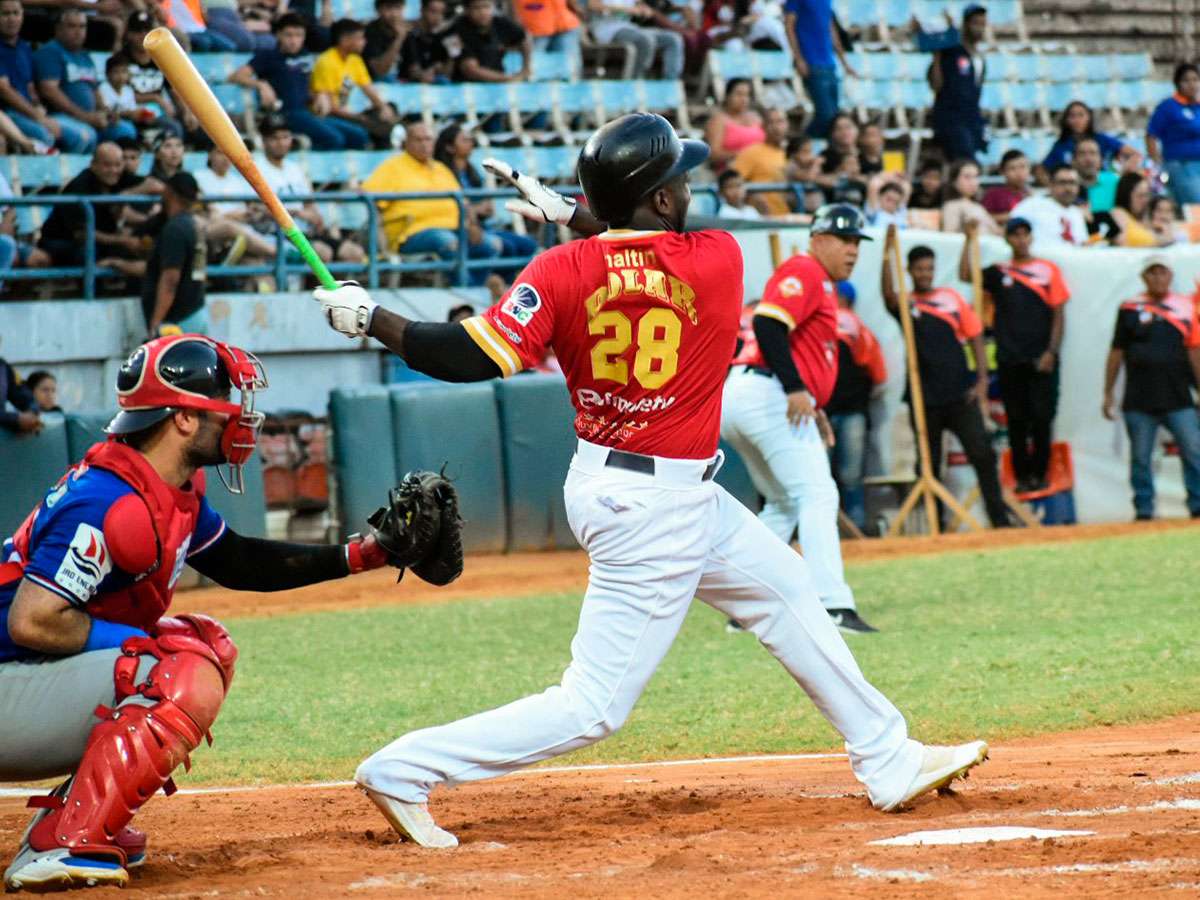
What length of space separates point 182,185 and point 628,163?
848cm

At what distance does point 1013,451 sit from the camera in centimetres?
1508

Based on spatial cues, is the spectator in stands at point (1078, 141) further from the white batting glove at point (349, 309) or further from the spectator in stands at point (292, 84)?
the white batting glove at point (349, 309)

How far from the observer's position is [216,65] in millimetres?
15859

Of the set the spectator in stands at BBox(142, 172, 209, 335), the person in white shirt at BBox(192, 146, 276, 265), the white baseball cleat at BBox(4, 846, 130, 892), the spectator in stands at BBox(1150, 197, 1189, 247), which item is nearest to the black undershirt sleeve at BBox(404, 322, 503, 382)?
the white baseball cleat at BBox(4, 846, 130, 892)

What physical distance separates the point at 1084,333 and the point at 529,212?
10.0 m

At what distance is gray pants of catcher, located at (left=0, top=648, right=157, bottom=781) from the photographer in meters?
4.52

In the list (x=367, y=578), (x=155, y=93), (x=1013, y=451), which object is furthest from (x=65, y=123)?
(x=1013, y=451)

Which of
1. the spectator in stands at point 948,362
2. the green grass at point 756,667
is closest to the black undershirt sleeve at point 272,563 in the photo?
the green grass at point 756,667

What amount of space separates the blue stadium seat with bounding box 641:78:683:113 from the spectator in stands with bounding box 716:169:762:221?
335cm

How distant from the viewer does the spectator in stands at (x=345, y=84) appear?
16156mm

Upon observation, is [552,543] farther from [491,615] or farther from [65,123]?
[65,123]

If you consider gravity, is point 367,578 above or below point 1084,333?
below

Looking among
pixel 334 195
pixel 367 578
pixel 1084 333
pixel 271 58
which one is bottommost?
pixel 367 578

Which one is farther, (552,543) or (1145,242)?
(1145,242)
